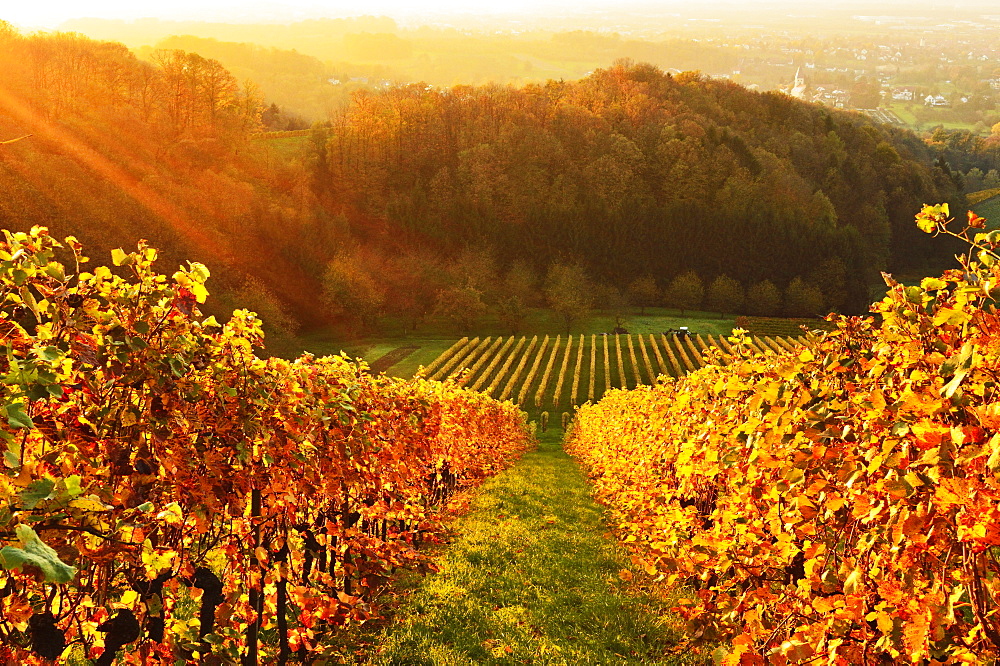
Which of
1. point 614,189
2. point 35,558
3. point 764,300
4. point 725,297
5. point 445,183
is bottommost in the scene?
point 764,300

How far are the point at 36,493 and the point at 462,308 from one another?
242 feet

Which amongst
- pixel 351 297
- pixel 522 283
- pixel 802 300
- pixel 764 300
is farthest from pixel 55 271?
pixel 802 300

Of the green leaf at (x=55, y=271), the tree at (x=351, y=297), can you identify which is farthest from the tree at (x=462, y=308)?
the green leaf at (x=55, y=271)

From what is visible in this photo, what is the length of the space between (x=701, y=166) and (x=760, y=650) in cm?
13051

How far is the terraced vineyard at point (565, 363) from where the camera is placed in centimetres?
5175

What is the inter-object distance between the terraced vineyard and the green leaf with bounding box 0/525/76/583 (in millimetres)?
44792

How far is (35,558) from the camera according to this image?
1643 millimetres

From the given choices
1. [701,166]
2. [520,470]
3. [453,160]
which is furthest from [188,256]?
[701,166]

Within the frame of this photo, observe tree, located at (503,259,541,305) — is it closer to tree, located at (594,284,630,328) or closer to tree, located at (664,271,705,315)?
tree, located at (594,284,630,328)

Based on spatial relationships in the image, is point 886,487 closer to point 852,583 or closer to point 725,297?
point 852,583

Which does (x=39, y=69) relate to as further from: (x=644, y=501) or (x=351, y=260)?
(x=644, y=501)

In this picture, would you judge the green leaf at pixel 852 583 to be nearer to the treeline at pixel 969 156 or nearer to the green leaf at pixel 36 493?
the green leaf at pixel 36 493

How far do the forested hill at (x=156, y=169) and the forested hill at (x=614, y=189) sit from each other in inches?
991

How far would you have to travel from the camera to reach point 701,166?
123 metres
